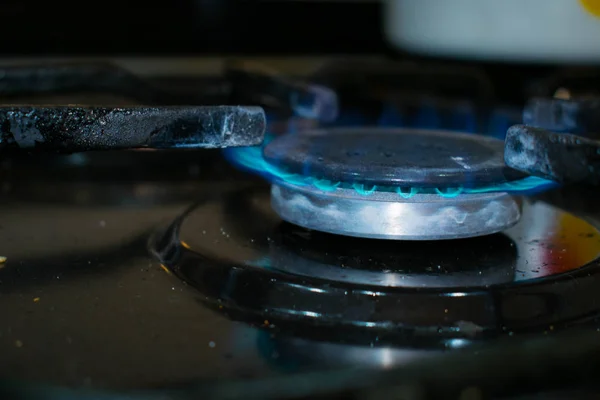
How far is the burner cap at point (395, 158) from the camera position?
40cm

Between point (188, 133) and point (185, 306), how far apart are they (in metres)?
0.12

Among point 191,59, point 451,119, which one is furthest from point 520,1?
point 191,59

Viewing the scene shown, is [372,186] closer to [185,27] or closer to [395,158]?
[395,158]

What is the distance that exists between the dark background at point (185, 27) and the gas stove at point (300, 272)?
270 mm

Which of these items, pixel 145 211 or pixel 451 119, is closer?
pixel 145 211

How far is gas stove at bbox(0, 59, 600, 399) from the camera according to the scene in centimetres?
29

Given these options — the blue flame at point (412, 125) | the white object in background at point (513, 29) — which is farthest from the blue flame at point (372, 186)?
the white object in background at point (513, 29)

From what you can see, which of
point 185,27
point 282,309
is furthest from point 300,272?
point 185,27

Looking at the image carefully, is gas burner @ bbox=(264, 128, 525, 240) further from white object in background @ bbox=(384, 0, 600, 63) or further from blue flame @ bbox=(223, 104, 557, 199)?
white object in background @ bbox=(384, 0, 600, 63)

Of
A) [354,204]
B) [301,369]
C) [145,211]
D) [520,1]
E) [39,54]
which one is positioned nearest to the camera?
[301,369]

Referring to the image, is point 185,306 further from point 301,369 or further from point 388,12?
point 388,12

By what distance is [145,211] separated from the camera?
0.53 metres

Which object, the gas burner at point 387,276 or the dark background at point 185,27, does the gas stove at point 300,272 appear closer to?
the gas burner at point 387,276

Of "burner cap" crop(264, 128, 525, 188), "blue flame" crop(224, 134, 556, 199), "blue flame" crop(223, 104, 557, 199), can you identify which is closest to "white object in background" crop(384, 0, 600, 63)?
"blue flame" crop(223, 104, 557, 199)
